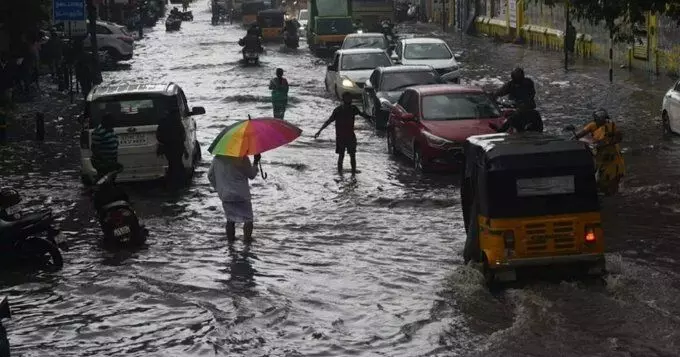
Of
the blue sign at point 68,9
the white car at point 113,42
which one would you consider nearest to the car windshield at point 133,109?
the blue sign at point 68,9

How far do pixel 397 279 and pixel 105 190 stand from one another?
413 centimetres

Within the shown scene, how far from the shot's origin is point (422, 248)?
13.6m

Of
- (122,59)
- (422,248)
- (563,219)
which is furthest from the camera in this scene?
(122,59)

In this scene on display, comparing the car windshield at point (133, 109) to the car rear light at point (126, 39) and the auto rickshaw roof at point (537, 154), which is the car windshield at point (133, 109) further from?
the car rear light at point (126, 39)

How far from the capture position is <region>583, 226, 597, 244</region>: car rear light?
10969 millimetres

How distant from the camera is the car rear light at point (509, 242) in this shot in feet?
35.8

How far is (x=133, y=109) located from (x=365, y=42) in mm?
21856

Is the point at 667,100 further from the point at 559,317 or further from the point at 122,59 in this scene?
the point at 122,59

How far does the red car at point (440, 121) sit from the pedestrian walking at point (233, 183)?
549 centimetres

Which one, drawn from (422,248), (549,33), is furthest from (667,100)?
(549,33)

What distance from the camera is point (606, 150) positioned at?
1544 cm

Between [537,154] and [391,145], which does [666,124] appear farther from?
[537,154]

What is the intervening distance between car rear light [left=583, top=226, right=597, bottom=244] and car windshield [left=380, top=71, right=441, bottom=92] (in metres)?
14.7

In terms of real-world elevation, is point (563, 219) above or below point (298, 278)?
above
